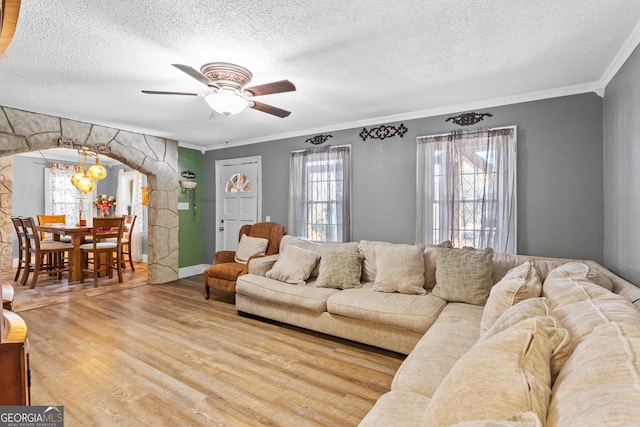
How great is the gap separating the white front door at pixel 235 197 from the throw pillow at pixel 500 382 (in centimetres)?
465

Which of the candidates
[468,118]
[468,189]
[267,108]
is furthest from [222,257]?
[468,118]

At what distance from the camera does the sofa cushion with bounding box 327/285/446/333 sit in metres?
2.57

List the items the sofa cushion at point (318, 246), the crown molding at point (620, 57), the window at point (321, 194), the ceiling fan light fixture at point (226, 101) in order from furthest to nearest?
the window at point (321, 194) → the sofa cushion at point (318, 246) → the ceiling fan light fixture at point (226, 101) → the crown molding at point (620, 57)

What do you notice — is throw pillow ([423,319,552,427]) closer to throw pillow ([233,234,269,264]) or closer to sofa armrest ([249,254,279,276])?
sofa armrest ([249,254,279,276])

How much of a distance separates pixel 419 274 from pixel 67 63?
142 inches

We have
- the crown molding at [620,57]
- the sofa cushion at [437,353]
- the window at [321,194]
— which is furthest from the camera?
the window at [321,194]

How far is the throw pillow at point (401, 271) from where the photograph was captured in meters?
3.03

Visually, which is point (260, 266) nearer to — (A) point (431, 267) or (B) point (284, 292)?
(B) point (284, 292)

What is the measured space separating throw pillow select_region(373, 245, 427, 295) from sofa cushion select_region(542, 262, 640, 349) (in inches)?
46.0

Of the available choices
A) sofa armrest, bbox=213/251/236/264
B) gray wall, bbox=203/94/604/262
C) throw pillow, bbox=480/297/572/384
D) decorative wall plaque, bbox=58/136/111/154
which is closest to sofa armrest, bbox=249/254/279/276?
sofa armrest, bbox=213/251/236/264

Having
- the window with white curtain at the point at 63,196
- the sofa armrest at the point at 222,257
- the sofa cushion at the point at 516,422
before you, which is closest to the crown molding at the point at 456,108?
the sofa armrest at the point at 222,257

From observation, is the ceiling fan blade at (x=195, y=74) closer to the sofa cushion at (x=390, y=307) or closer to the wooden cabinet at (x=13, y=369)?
the wooden cabinet at (x=13, y=369)

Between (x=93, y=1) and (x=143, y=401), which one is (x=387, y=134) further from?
(x=143, y=401)

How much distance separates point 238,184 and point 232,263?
174 cm
